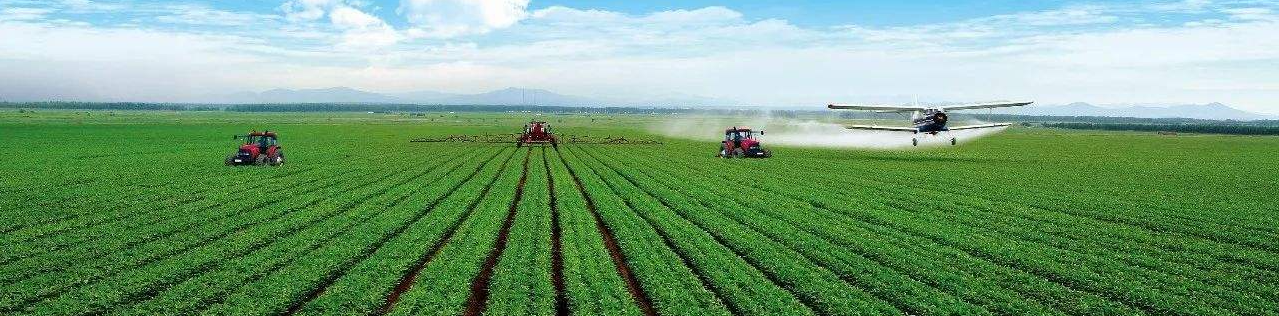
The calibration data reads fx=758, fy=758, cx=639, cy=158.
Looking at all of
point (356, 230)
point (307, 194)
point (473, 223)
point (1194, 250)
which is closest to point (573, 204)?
point (473, 223)

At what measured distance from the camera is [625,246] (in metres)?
17.0

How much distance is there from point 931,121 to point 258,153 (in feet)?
129

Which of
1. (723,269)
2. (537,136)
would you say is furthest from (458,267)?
(537,136)

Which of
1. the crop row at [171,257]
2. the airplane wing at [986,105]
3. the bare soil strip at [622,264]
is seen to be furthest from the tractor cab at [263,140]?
the airplane wing at [986,105]

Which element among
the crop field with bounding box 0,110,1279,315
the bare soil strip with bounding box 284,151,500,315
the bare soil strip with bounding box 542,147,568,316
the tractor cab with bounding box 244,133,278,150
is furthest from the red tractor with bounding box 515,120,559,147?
the bare soil strip with bounding box 542,147,568,316

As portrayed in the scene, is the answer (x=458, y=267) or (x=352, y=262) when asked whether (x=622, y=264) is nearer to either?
(x=458, y=267)

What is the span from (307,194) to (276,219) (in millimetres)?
6105

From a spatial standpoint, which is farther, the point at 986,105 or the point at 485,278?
the point at 986,105

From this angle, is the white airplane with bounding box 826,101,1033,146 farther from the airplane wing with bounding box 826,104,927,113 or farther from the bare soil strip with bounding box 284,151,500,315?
the bare soil strip with bounding box 284,151,500,315

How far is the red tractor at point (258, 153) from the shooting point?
38312 mm

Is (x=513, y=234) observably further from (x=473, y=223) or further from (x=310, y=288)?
(x=310, y=288)

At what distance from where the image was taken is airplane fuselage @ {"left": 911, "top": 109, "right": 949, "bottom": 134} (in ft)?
156

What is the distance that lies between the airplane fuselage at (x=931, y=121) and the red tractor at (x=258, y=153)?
3823 cm

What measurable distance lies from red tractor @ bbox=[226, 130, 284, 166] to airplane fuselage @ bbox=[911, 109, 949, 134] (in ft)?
125
